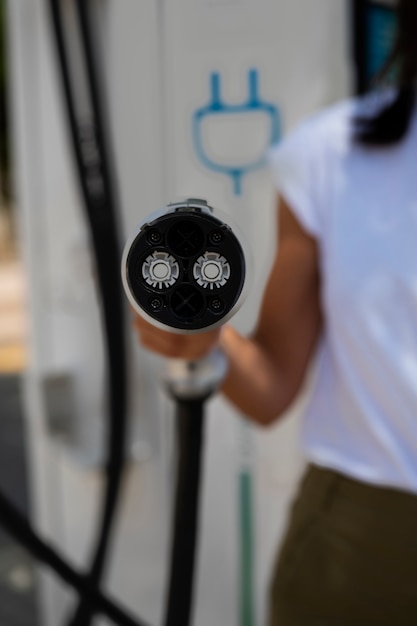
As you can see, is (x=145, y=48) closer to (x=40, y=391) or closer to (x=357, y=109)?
(x=357, y=109)

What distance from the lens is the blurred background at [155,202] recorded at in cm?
123

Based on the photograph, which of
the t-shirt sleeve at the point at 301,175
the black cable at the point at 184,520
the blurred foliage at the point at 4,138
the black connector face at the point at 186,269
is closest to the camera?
the black connector face at the point at 186,269

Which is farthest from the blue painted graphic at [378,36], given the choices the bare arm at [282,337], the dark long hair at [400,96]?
the bare arm at [282,337]

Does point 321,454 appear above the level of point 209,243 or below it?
below

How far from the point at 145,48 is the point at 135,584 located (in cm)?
85

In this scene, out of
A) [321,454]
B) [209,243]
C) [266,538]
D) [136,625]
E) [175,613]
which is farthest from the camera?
[266,538]

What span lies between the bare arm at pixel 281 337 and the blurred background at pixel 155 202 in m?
0.05

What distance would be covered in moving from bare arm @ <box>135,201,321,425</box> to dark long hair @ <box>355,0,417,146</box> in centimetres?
13

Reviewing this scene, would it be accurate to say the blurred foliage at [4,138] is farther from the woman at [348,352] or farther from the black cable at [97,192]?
the woman at [348,352]

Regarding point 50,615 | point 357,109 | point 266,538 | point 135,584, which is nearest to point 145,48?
point 357,109

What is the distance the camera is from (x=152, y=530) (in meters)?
1.59

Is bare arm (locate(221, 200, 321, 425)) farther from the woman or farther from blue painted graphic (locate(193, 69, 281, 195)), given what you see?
blue painted graphic (locate(193, 69, 281, 195))

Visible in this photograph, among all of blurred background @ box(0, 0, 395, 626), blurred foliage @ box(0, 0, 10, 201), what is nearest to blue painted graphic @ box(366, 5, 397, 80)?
blurred background @ box(0, 0, 395, 626)

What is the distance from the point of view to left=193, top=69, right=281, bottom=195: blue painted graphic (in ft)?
3.90
